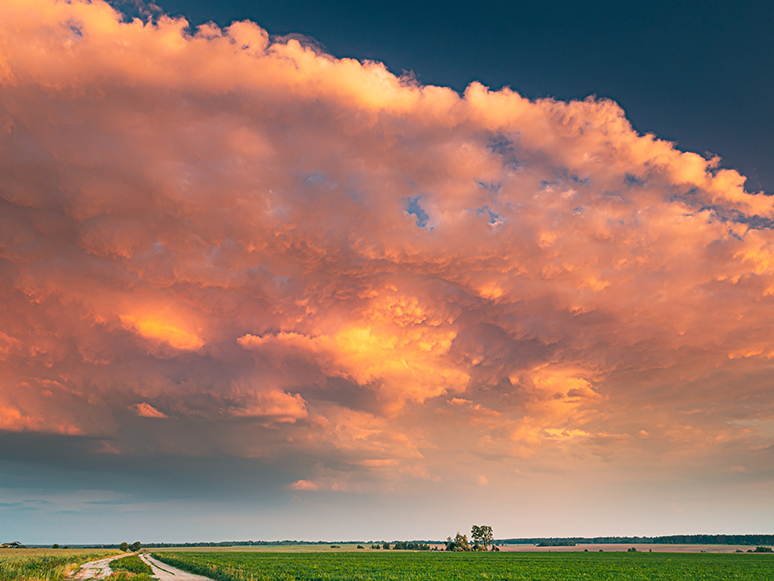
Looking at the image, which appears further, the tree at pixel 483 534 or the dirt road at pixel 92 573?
the tree at pixel 483 534

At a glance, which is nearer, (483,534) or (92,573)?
(92,573)

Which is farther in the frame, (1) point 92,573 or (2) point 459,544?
(2) point 459,544

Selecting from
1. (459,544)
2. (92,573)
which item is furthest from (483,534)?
(92,573)

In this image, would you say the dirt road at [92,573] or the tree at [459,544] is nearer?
the dirt road at [92,573]

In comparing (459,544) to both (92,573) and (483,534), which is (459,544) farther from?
(92,573)

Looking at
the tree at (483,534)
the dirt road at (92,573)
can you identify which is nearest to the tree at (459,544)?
the tree at (483,534)

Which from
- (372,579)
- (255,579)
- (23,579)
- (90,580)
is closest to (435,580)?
(372,579)

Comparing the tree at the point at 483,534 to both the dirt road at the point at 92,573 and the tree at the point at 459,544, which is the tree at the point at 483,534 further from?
the dirt road at the point at 92,573

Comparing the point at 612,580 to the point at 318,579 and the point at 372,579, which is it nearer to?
the point at 372,579

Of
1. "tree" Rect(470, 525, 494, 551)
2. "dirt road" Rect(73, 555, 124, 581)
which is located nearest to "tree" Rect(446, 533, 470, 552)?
"tree" Rect(470, 525, 494, 551)

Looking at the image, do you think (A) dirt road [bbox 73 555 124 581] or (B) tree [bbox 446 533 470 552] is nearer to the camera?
(A) dirt road [bbox 73 555 124 581]

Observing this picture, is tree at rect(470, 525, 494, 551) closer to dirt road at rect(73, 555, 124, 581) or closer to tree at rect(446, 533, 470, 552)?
tree at rect(446, 533, 470, 552)

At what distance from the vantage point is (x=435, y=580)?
55.0m

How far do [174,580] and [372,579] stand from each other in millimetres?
22306
